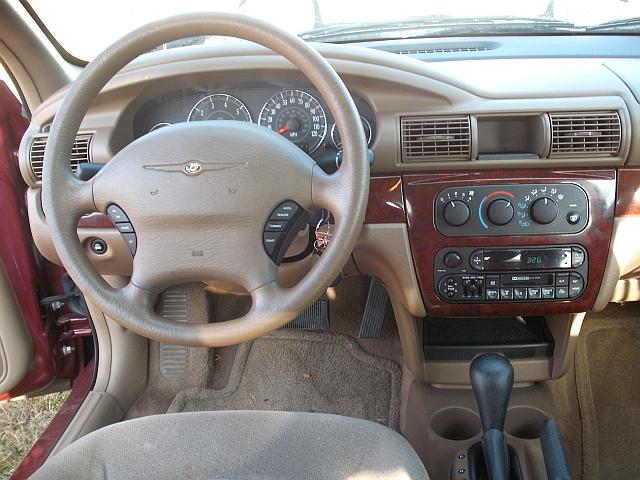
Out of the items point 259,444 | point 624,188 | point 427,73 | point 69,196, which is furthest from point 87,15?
point 624,188

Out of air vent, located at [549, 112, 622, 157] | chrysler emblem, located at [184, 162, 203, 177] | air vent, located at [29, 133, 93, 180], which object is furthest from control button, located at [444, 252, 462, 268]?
air vent, located at [29, 133, 93, 180]

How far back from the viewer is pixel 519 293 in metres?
1.54

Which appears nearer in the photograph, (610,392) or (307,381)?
(610,392)

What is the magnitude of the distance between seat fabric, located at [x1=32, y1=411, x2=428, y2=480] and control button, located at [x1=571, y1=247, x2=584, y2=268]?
24.4 inches

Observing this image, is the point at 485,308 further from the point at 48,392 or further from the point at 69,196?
the point at 48,392

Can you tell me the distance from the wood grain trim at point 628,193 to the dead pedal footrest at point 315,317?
1.08 meters

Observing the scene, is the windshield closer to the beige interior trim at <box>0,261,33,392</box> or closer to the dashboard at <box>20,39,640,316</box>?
the dashboard at <box>20,39,640,316</box>

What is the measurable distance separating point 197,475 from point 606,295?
1069 mm

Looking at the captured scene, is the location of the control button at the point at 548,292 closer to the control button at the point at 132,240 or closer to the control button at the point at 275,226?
the control button at the point at 275,226

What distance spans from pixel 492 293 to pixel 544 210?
0.78 feet

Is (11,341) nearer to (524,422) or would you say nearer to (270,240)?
(270,240)

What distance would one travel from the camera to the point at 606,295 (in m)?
1.58

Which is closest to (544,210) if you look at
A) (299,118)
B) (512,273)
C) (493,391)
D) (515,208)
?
(515,208)

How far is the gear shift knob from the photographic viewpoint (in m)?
1.56
